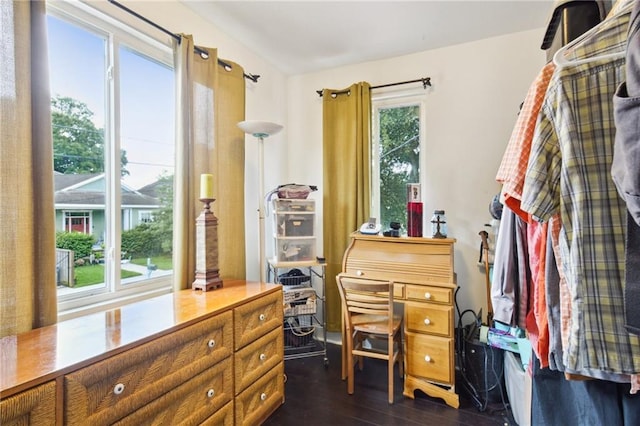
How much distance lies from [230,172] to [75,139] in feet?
2.94

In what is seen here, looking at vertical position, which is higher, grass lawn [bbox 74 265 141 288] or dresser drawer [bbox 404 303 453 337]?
grass lawn [bbox 74 265 141 288]

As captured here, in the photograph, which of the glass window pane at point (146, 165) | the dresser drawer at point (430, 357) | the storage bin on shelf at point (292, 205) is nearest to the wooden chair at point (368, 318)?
the dresser drawer at point (430, 357)

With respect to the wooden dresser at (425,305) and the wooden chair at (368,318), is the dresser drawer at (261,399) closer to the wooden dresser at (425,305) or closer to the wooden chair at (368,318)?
the wooden chair at (368,318)

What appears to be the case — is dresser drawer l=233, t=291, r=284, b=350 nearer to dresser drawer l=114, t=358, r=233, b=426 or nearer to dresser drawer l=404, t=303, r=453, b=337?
dresser drawer l=114, t=358, r=233, b=426

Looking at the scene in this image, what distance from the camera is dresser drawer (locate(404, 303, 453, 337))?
1954 millimetres

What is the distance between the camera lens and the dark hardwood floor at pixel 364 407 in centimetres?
179

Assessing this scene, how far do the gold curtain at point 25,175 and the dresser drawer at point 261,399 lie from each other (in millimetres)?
946

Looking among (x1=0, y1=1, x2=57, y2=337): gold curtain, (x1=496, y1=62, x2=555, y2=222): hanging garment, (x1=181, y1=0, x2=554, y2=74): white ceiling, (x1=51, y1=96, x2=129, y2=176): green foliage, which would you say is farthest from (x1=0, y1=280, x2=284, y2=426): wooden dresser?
(x1=181, y1=0, x2=554, y2=74): white ceiling

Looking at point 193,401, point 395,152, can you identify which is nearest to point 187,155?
point 193,401

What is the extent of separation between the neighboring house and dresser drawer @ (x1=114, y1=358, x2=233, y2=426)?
3.10 feet

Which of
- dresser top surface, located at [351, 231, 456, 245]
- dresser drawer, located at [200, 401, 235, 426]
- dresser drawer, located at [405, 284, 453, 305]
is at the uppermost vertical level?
dresser top surface, located at [351, 231, 456, 245]

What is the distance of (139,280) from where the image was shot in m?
1.83

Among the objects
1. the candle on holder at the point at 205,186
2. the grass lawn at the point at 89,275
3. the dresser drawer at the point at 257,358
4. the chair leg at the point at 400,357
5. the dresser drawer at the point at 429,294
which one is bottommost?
the chair leg at the point at 400,357

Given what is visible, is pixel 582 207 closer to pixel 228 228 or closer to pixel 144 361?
pixel 144 361
